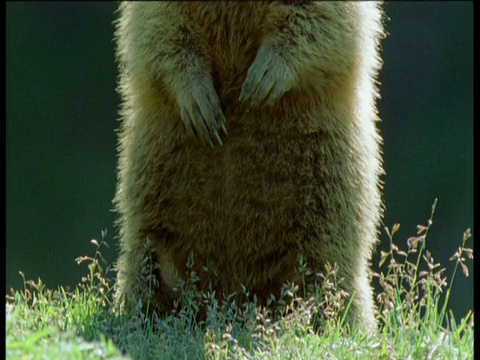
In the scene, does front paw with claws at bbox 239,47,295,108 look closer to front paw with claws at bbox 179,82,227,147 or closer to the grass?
front paw with claws at bbox 179,82,227,147

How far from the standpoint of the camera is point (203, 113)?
4.36 metres

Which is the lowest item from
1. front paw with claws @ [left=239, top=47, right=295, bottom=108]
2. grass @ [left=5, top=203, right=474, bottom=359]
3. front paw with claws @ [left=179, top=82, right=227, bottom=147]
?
grass @ [left=5, top=203, right=474, bottom=359]

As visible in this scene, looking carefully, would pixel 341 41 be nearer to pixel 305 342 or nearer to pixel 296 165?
pixel 296 165

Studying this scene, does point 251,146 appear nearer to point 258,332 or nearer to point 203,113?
point 203,113

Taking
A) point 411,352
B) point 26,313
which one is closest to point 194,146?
point 26,313

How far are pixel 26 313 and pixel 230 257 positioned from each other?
0.97 meters

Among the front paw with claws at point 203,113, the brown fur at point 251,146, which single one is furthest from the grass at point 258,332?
the front paw with claws at point 203,113

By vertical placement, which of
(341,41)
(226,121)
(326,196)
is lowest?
(326,196)

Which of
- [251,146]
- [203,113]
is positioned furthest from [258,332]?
[203,113]

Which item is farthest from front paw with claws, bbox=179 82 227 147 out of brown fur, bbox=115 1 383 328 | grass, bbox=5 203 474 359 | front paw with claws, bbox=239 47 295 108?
grass, bbox=5 203 474 359

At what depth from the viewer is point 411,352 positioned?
3.44 meters

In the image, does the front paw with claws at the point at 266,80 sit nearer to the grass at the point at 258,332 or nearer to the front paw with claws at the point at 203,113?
the front paw with claws at the point at 203,113

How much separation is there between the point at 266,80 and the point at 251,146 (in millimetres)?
298

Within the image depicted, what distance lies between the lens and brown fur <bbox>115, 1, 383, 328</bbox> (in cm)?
440
